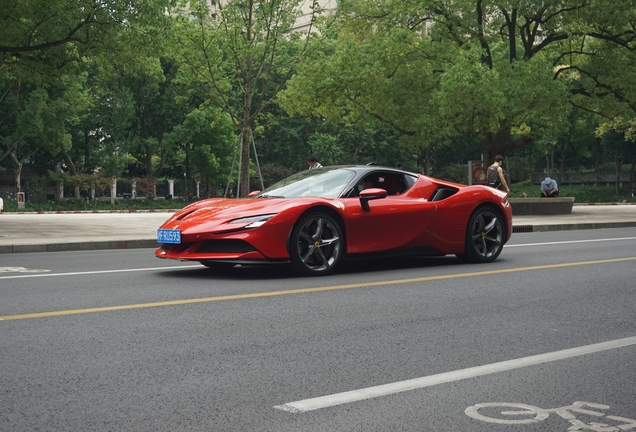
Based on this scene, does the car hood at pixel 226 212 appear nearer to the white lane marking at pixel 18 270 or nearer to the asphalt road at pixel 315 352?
the asphalt road at pixel 315 352

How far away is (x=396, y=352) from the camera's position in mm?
5523

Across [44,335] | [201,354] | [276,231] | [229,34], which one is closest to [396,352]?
[201,354]

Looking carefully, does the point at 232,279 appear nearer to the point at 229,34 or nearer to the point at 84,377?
the point at 84,377

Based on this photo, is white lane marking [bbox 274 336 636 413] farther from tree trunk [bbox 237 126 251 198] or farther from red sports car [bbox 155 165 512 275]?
tree trunk [bbox 237 126 251 198]

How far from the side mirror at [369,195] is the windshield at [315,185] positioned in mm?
304

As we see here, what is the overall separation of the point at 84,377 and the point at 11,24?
715 inches

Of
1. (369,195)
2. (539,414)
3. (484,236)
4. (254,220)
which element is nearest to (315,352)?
(539,414)

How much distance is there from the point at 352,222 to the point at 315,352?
4526 mm

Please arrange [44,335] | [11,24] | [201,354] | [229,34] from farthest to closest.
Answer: [229,34] → [11,24] → [44,335] → [201,354]

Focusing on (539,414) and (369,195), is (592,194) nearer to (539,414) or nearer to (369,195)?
(369,195)

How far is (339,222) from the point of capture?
32.4 ft

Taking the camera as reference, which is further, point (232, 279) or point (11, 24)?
point (11, 24)

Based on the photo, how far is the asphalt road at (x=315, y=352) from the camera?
407 cm

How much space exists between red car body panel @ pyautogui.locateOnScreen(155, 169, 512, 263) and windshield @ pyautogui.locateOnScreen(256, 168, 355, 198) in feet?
1.13
